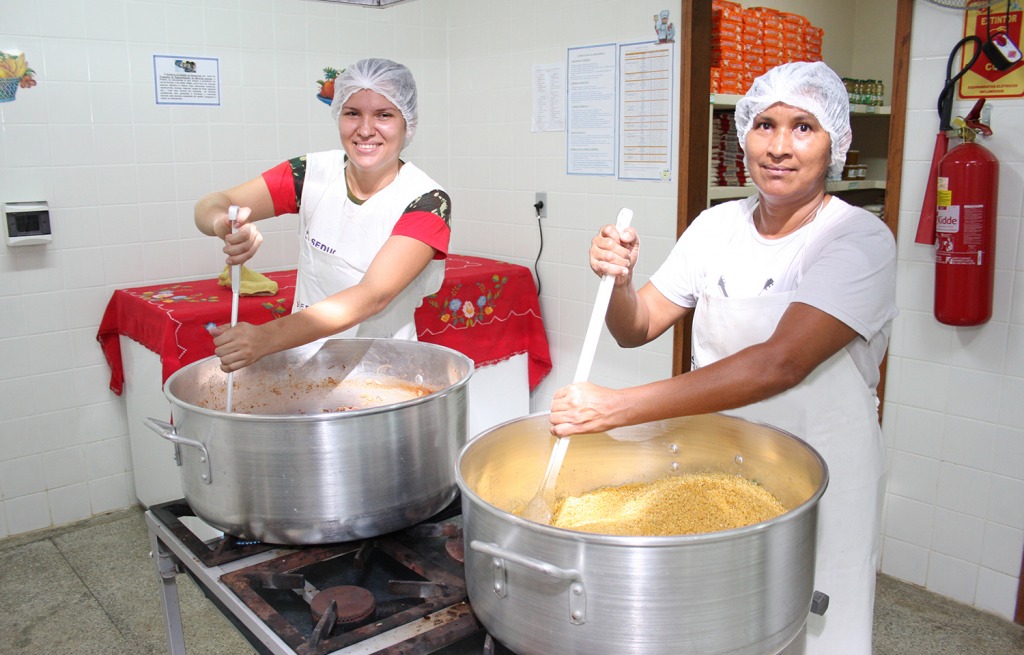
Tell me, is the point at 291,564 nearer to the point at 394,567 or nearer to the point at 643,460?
the point at 394,567

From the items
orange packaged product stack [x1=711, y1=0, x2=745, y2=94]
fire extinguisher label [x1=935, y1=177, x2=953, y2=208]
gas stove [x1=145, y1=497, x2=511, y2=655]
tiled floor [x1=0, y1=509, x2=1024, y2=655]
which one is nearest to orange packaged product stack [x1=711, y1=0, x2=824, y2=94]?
orange packaged product stack [x1=711, y1=0, x2=745, y2=94]

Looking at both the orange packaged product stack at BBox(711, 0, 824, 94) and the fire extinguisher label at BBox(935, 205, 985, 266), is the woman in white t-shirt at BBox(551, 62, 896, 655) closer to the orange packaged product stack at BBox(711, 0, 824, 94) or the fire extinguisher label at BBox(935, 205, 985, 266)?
the fire extinguisher label at BBox(935, 205, 985, 266)

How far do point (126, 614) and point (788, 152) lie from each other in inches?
101

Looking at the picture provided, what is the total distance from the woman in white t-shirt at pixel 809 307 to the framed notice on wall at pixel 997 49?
4.30 ft

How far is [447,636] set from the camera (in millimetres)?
1063

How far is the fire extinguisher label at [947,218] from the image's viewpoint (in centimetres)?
254

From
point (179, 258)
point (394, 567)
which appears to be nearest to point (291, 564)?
point (394, 567)

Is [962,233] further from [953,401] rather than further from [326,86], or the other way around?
[326,86]

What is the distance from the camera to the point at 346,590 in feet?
3.83

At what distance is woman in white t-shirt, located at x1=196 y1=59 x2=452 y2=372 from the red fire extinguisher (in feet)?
5.16

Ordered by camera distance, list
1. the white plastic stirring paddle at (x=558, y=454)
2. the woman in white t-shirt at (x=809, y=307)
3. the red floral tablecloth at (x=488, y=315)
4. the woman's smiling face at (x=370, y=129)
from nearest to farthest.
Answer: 1. the white plastic stirring paddle at (x=558, y=454)
2. the woman in white t-shirt at (x=809, y=307)
3. the woman's smiling face at (x=370, y=129)
4. the red floral tablecloth at (x=488, y=315)

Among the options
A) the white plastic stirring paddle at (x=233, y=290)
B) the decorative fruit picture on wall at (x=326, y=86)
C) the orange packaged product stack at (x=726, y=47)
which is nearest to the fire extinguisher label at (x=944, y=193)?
the orange packaged product stack at (x=726, y=47)

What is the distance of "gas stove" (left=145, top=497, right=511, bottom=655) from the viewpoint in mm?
1062

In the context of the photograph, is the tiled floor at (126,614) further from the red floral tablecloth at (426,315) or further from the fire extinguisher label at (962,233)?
the fire extinguisher label at (962,233)
